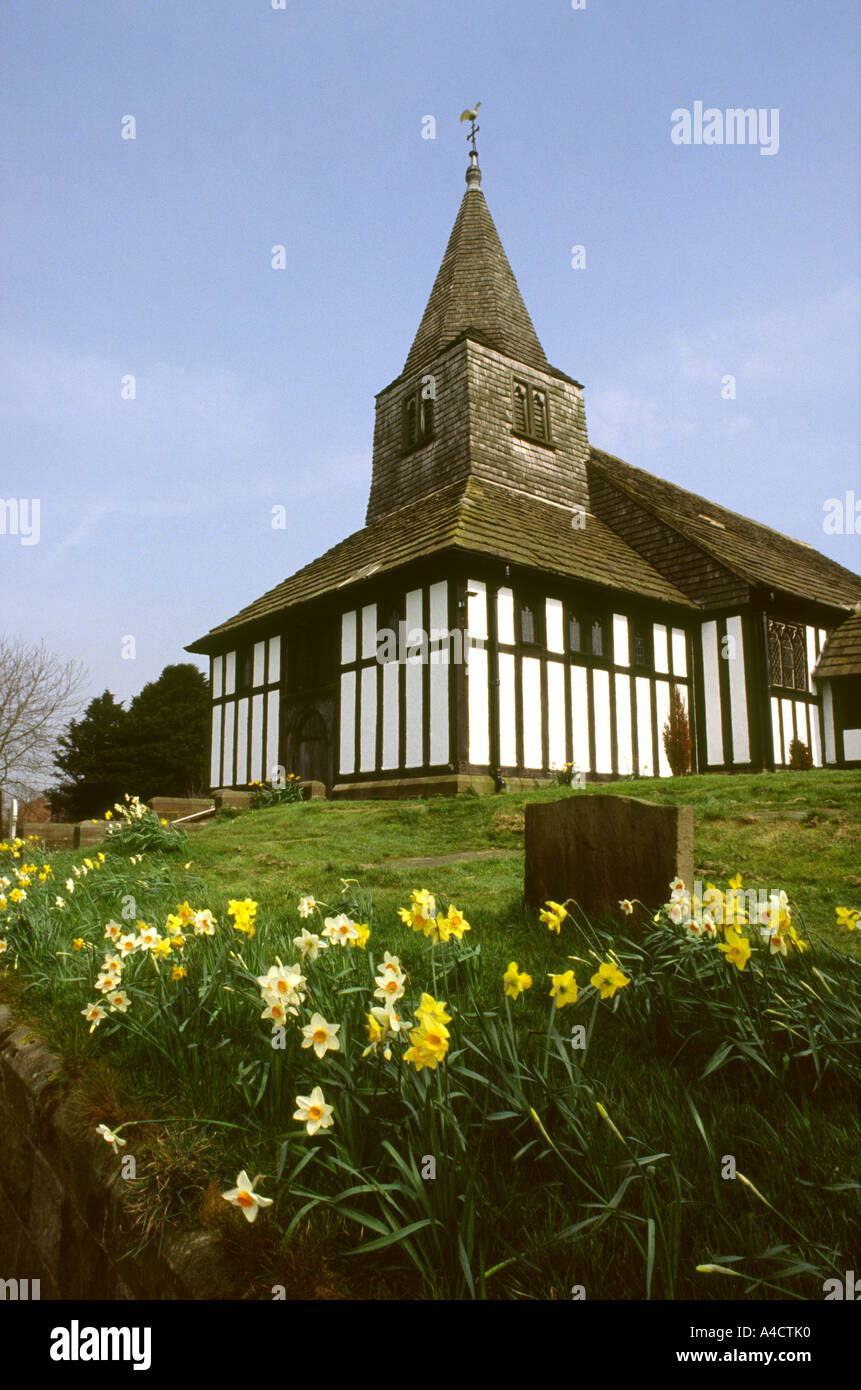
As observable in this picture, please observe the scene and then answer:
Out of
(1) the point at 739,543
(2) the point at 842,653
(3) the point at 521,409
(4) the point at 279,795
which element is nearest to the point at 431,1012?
(4) the point at 279,795

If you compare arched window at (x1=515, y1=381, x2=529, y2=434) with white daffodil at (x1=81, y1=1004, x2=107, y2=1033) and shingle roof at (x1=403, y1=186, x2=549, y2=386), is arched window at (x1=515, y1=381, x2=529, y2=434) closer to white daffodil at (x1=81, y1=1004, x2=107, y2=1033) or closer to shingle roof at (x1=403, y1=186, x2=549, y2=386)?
shingle roof at (x1=403, y1=186, x2=549, y2=386)

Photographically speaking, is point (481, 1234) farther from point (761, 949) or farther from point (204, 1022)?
point (761, 949)

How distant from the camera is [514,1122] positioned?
7.56 feet

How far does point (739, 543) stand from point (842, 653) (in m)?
3.80

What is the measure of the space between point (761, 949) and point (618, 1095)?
3.86 ft

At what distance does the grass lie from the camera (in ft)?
6.01

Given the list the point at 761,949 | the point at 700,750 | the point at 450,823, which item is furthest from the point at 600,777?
the point at 761,949

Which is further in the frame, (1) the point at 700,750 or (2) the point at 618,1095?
(1) the point at 700,750

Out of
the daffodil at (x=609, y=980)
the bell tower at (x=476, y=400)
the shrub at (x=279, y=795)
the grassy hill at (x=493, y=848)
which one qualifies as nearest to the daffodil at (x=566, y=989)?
the daffodil at (x=609, y=980)

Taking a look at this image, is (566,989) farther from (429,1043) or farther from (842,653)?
(842,653)

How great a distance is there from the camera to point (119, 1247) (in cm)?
243

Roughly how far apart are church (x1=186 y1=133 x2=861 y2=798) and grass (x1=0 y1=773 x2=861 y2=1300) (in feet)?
33.2

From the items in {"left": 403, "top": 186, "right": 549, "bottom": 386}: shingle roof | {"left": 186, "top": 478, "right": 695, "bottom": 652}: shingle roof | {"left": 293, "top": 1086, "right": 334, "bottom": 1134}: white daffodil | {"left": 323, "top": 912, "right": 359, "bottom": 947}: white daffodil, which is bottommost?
{"left": 293, "top": 1086, "right": 334, "bottom": 1134}: white daffodil

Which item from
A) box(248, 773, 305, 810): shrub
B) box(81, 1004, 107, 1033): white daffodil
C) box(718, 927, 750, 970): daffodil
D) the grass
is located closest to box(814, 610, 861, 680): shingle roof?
box(248, 773, 305, 810): shrub
